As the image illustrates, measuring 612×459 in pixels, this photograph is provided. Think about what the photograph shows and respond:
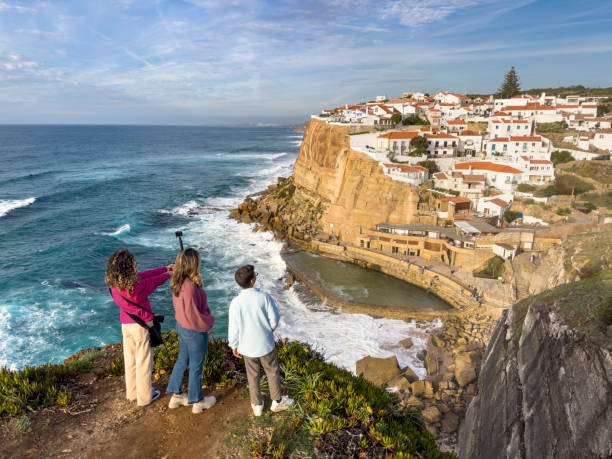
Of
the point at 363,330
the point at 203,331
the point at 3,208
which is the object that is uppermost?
the point at 203,331

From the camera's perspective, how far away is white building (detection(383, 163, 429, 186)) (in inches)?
1201

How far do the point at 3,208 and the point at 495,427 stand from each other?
48575 mm

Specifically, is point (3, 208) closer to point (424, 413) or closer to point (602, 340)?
point (424, 413)

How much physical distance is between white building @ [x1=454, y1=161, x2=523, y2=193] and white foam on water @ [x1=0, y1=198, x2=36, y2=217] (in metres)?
47.3

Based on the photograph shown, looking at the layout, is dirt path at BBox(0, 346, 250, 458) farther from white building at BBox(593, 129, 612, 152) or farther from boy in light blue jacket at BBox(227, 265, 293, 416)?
white building at BBox(593, 129, 612, 152)

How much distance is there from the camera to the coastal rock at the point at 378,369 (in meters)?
14.2

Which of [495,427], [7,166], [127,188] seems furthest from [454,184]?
[7,166]

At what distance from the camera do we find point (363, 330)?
61.0 feet

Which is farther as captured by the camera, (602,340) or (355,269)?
(355,269)

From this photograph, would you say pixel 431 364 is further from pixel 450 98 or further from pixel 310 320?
pixel 450 98

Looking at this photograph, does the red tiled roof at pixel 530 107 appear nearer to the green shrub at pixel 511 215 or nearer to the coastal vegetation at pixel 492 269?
the green shrub at pixel 511 215

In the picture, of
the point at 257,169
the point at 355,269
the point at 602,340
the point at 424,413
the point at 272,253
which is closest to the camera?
the point at 602,340

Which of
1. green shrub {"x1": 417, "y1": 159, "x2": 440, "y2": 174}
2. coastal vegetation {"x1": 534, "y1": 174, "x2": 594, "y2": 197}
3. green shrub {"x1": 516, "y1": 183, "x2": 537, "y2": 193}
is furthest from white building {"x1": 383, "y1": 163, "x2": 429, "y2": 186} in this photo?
coastal vegetation {"x1": 534, "y1": 174, "x2": 594, "y2": 197}

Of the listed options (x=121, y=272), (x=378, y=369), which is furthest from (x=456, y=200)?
(x=121, y=272)
